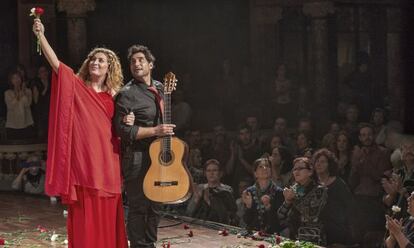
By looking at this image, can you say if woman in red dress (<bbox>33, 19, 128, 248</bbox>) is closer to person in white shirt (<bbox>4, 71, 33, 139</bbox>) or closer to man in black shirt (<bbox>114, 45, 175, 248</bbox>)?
man in black shirt (<bbox>114, 45, 175, 248</bbox>)

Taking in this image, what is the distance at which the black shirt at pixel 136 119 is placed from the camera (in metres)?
6.30

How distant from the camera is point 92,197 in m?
6.33

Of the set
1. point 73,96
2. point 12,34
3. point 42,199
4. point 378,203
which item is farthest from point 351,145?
point 12,34

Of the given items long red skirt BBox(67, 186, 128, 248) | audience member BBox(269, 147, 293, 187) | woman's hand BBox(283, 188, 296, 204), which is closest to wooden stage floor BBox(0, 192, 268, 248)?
woman's hand BBox(283, 188, 296, 204)

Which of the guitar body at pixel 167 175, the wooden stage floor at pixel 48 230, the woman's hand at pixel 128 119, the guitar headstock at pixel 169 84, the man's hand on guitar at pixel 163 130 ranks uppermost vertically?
the guitar headstock at pixel 169 84

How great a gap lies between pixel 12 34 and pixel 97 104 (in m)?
9.19

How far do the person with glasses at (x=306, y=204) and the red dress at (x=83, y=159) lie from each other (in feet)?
8.26

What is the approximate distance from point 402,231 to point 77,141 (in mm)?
2700

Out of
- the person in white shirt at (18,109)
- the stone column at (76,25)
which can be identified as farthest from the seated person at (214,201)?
the stone column at (76,25)

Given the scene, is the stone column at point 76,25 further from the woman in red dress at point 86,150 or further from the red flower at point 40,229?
the woman in red dress at point 86,150

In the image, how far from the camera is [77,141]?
6.27 meters

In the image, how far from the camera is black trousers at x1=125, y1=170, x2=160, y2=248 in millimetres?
6469

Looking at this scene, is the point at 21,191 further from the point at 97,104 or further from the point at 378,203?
the point at 97,104

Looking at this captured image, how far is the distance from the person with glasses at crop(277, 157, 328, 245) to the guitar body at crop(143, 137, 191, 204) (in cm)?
203
